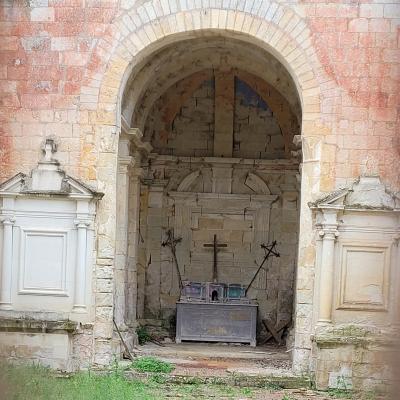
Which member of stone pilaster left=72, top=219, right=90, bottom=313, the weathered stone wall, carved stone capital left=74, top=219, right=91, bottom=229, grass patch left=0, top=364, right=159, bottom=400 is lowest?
grass patch left=0, top=364, right=159, bottom=400

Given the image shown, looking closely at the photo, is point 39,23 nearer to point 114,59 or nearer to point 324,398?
point 114,59

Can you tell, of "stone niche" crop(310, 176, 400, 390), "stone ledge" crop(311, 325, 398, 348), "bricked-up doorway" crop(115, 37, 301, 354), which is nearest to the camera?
"stone ledge" crop(311, 325, 398, 348)

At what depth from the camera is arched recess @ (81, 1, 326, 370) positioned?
847 cm

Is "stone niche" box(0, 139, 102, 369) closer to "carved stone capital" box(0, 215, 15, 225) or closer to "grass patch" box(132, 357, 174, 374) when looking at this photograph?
"carved stone capital" box(0, 215, 15, 225)

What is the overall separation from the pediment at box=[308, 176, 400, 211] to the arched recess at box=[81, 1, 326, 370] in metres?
0.28

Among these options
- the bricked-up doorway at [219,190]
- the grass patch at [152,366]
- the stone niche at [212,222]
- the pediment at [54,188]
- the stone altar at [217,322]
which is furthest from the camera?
the stone niche at [212,222]

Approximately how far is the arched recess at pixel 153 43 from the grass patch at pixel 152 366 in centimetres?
55

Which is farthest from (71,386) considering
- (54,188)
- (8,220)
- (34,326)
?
(54,188)

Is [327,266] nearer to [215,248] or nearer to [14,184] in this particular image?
[14,184]

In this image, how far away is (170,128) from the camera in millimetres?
12516

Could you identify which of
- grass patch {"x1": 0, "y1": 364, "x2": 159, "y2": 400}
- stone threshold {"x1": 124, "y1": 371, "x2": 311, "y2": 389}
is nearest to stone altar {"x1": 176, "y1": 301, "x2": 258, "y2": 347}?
stone threshold {"x1": 124, "y1": 371, "x2": 311, "y2": 389}

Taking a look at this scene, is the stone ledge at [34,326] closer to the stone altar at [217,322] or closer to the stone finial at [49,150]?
the stone finial at [49,150]

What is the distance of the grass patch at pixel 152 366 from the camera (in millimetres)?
8594

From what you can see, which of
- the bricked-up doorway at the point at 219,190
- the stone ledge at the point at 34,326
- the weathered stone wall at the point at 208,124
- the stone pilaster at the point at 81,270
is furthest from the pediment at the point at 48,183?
the weathered stone wall at the point at 208,124
